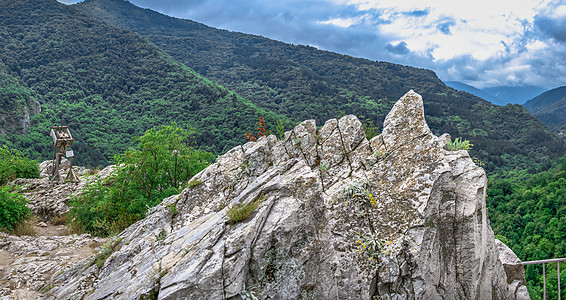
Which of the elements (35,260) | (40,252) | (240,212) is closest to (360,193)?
(240,212)

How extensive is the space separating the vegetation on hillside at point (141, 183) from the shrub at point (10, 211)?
1517mm

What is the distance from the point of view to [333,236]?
5.90 meters

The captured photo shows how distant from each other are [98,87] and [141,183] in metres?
79.1

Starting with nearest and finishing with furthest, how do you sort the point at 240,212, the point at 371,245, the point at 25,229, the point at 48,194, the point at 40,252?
the point at 240,212, the point at 371,245, the point at 40,252, the point at 25,229, the point at 48,194

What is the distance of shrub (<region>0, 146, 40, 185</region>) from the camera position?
56.0ft

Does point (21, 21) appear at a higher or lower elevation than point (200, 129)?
higher

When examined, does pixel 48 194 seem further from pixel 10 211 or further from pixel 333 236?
pixel 333 236

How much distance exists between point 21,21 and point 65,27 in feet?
45.5

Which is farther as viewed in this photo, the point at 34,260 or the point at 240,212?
the point at 34,260

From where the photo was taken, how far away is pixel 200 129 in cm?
6016

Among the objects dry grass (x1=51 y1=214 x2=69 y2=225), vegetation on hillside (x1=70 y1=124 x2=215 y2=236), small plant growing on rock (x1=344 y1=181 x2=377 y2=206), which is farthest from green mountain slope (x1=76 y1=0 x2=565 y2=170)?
small plant growing on rock (x1=344 y1=181 x2=377 y2=206)

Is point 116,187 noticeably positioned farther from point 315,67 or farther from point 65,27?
point 315,67

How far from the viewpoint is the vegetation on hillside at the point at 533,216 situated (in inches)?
1524

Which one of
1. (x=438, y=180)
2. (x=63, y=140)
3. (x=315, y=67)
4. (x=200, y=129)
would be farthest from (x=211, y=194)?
(x=315, y=67)
